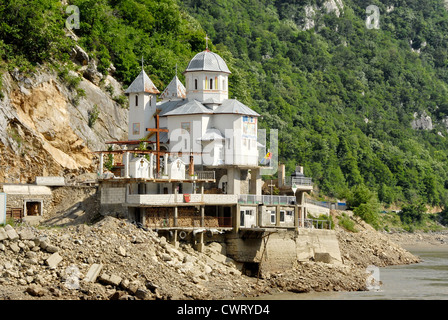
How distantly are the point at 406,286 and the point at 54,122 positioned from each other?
27871 millimetres

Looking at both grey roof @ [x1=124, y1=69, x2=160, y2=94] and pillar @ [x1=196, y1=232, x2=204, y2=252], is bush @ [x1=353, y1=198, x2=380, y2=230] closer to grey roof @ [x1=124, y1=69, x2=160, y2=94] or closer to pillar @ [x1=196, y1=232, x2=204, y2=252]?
grey roof @ [x1=124, y1=69, x2=160, y2=94]

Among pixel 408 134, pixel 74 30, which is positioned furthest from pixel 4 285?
pixel 408 134

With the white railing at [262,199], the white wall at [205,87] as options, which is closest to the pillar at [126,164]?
the white railing at [262,199]

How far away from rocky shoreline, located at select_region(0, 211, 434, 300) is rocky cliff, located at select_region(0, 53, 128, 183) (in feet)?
37.9

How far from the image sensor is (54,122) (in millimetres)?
74375

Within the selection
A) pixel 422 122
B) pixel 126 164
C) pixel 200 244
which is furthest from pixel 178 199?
pixel 422 122

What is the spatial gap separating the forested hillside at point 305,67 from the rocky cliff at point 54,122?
2006 mm

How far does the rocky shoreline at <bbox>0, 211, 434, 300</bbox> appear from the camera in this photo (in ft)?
170

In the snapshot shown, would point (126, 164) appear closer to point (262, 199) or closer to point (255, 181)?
point (262, 199)

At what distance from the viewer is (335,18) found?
186125 mm

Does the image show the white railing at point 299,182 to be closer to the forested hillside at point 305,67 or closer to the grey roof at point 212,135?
the grey roof at point 212,135

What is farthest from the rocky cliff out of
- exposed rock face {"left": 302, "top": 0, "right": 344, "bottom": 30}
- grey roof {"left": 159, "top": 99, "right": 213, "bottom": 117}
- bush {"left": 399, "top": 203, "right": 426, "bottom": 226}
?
exposed rock face {"left": 302, "top": 0, "right": 344, "bottom": 30}
